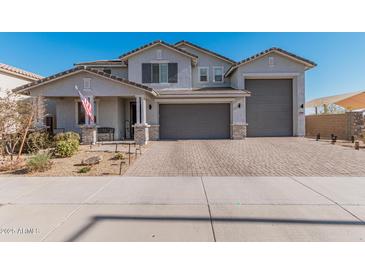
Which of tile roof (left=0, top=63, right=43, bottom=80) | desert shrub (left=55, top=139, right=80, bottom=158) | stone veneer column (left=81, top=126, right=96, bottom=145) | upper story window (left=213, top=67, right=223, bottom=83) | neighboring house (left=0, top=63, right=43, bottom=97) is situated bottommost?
desert shrub (left=55, top=139, right=80, bottom=158)

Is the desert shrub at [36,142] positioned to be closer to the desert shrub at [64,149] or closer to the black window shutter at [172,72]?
the desert shrub at [64,149]

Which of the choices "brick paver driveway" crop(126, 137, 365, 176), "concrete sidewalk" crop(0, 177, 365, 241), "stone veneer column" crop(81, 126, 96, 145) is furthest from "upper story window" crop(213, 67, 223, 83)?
"concrete sidewalk" crop(0, 177, 365, 241)

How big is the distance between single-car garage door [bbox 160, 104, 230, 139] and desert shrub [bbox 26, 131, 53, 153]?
Answer: 8.05 m

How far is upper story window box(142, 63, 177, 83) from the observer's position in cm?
1831

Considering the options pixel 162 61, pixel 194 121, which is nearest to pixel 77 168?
pixel 194 121

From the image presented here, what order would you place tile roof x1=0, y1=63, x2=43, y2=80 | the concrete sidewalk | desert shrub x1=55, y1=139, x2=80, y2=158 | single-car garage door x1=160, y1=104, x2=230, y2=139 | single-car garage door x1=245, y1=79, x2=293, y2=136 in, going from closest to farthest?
the concrete sidewalk < desert shrub x1=55, y1=139, x2=80, y2=158 < tile roof x1=0, y1=63, x2=43, y2=80 < single-car garage door x1=160, y1=104, x2=230, y2=139 < single-car garage door x1=245, y1=79, x2=293, y2=136

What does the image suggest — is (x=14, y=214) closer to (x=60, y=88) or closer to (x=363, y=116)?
(x=60, y=88)

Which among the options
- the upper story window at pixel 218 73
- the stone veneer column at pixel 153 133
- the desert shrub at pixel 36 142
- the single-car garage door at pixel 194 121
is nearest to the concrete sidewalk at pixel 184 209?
the desert shrub at pixel 36 142

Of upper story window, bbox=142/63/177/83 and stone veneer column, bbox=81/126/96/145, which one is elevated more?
upper story window, bbox=142/63/177/83

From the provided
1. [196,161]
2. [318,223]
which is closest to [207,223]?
[318,223]

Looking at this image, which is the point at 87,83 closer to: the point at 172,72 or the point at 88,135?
the point at 88,135

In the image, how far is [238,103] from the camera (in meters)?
17.3

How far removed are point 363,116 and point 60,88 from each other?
1982 centimetres

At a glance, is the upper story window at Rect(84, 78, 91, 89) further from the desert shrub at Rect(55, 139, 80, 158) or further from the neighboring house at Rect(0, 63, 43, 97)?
the neighboring house at Rect(0, 63, 43, 97)
